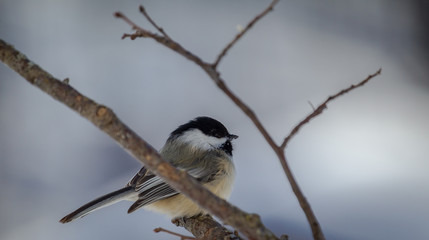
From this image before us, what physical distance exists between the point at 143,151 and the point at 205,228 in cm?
63

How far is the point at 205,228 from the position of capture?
4.20 ft

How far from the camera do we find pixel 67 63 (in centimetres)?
253

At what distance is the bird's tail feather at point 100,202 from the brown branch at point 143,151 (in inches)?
19.7

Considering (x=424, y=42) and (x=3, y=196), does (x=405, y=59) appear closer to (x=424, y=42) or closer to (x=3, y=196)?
(x=424, y=42)

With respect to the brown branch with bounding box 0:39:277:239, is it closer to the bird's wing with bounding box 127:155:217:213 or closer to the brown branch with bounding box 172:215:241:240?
the brown branch with bounding box 172:215:241:240

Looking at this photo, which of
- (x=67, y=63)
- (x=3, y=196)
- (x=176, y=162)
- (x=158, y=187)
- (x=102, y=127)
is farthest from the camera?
(x=67, y=63)

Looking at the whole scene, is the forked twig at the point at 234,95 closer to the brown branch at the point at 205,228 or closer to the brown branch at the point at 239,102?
the brown branch at the point at 239,102

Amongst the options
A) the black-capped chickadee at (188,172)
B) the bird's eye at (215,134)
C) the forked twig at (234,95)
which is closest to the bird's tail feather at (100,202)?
the black-capped chickadee at (188,172)

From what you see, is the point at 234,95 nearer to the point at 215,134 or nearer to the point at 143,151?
the point at 143,151

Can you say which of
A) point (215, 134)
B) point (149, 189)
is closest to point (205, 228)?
point (149, 189)

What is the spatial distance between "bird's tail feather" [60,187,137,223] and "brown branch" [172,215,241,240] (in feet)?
0.65

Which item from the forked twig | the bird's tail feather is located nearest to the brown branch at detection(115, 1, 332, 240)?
the forked twig

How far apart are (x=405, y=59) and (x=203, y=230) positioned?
5.27 feet


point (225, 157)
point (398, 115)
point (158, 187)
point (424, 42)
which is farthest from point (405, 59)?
point (158, 187)
